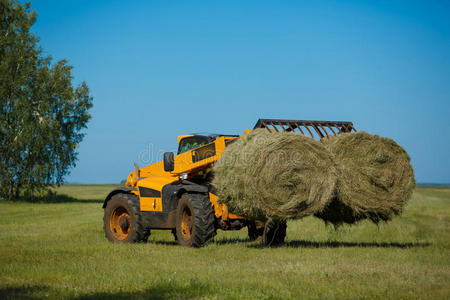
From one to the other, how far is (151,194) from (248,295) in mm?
7131

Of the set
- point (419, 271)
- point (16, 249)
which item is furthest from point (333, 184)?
point (16, 249)

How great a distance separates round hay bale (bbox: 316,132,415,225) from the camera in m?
10.8

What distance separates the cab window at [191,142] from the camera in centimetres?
1381

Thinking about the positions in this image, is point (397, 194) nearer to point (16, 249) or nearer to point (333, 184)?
point (333, 184)

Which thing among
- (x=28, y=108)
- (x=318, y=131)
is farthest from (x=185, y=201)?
(x=28, y=108)

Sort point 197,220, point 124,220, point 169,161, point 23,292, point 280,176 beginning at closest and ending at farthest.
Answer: point 23,292
point 280,176
point 197,220
point 169,161
point 124,220

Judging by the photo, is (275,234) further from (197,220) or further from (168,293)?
(168,293)

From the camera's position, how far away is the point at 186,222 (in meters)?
12.7

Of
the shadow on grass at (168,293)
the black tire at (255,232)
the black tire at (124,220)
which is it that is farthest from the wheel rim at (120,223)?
the shadow on grass at (168,293)

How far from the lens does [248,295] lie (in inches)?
271

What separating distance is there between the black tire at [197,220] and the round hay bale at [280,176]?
54.5 inches

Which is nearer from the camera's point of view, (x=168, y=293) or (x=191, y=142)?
(x=168, y=293)

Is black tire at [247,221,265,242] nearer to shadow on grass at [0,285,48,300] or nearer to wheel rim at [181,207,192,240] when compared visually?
wheel rim at [181,207,192,240]

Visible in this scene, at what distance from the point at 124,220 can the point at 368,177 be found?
6776 millimetres
